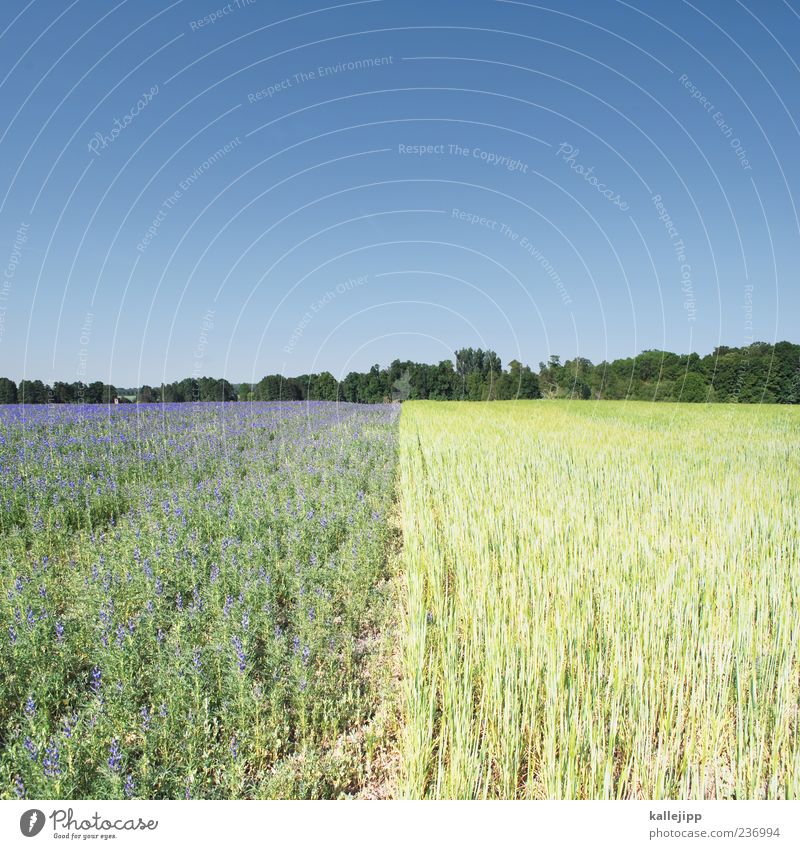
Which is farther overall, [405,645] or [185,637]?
[405,645]

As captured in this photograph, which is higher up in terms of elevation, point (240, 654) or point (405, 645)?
point (240, 654)

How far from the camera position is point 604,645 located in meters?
3.20

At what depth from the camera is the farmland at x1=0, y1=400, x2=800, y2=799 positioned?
2.33m

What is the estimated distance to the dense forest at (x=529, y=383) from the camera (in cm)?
3556

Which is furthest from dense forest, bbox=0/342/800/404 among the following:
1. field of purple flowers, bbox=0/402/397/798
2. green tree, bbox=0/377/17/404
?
field of purple flowers, bbox=0/402/397/798

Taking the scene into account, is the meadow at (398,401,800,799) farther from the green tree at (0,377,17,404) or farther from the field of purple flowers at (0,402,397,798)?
the green tree at (0,377,17,404)

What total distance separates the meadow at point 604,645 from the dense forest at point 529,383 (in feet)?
91.1

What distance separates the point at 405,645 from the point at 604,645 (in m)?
1.33

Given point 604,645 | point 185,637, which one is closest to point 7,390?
point 185,637

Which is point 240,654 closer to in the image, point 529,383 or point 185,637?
point 185,637

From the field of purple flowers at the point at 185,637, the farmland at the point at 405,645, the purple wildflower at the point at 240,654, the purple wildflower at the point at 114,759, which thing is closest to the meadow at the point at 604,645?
the farmland at the point at 405,645

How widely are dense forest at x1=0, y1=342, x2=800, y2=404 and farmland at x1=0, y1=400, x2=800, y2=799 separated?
1022 inches

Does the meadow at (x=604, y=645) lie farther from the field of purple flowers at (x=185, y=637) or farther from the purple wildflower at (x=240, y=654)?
the purple wildflower at (x=240, y=654)
